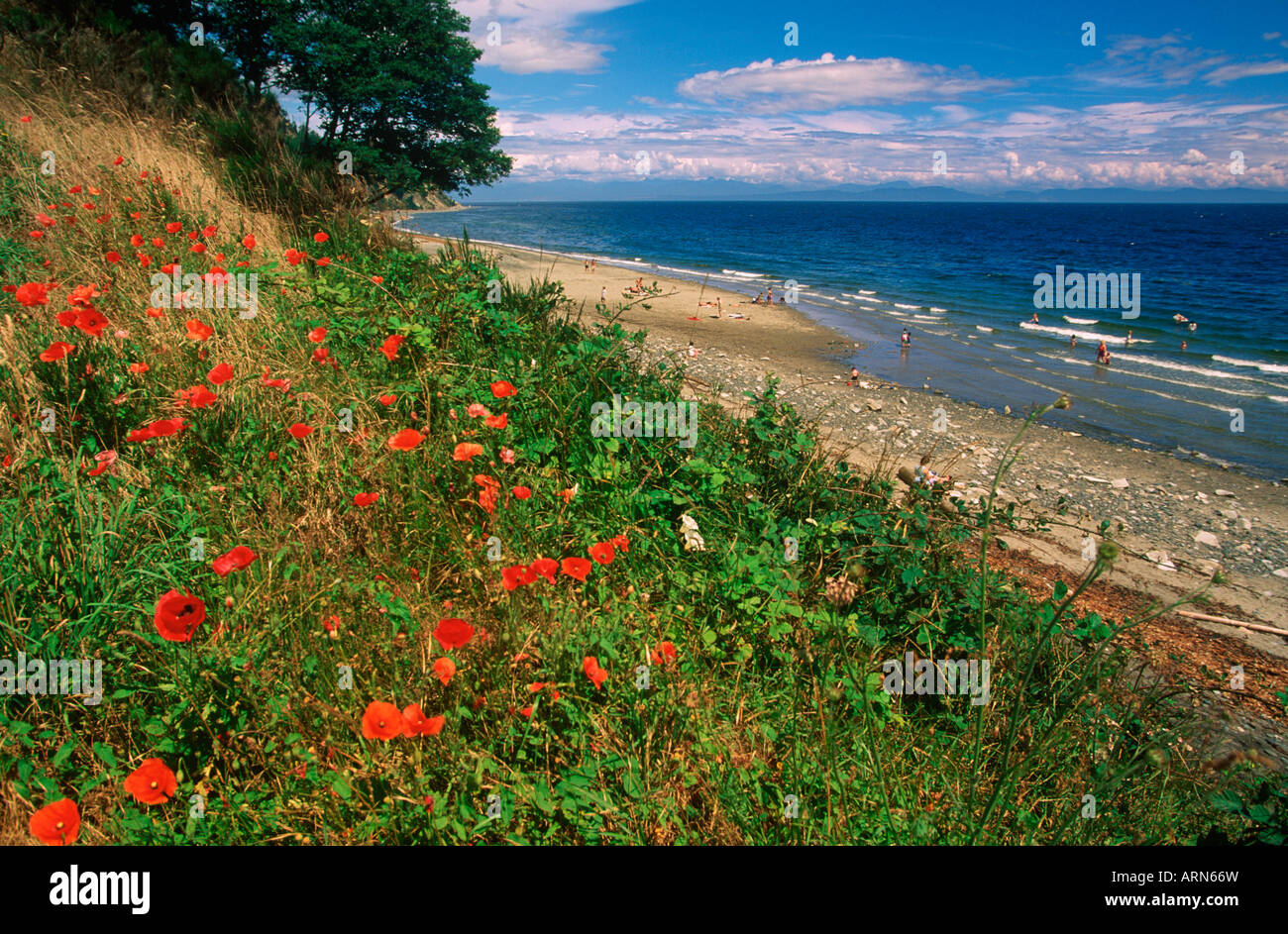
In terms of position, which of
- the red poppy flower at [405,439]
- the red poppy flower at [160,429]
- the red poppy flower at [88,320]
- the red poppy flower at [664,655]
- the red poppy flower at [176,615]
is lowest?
the red poppy flower at [664,655]

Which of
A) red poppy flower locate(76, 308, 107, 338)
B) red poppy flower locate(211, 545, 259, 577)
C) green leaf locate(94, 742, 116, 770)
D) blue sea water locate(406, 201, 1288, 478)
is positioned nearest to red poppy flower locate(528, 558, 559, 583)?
red poppy flower locate(211, 545, 259, 577)

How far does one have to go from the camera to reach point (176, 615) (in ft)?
5.10

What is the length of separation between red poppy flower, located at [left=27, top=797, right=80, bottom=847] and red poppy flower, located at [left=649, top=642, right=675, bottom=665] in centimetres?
141

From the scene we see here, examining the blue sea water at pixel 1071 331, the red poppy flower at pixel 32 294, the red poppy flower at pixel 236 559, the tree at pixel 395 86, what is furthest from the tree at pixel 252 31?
the red poppy flower at pixel 236 559

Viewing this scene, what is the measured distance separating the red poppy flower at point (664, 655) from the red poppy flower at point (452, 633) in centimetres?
65

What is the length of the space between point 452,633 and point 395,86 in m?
24.4

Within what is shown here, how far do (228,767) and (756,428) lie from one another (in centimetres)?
260

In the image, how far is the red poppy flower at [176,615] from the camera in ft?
4.97

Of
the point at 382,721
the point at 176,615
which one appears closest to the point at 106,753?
the point at 176,615

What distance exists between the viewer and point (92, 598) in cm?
178

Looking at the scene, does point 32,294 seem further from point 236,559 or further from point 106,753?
point 106,753

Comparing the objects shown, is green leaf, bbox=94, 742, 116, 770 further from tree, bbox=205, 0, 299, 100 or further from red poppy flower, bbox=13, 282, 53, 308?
tree, bbox=205, 0, 299, 100

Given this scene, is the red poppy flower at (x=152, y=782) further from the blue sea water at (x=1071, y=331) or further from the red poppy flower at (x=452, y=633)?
the blue sea water at (x=1071, y=331)
